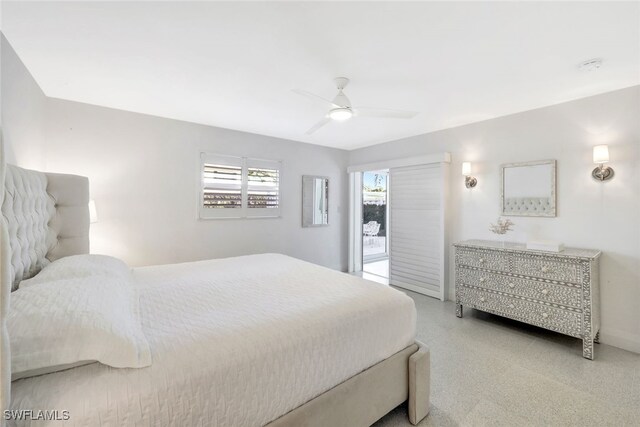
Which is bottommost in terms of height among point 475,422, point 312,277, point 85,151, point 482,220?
point 475,422

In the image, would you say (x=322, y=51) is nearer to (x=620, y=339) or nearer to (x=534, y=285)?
(x=534, y=285)

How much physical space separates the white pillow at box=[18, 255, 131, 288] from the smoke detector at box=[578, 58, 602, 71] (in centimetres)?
358

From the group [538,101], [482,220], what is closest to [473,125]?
[538,101]

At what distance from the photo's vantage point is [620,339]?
2.54 metres

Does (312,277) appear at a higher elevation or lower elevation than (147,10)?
lower

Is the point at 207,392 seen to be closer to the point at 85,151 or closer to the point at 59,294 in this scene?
the point at 59,294

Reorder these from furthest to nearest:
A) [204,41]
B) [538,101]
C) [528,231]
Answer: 1. [528,231]
2. [538,101]
3. [204,41]

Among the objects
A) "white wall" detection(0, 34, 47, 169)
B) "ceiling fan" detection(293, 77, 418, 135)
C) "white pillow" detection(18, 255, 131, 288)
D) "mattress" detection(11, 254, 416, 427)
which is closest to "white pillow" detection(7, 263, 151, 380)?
"mattress" detection(11, 254, 416, 427)

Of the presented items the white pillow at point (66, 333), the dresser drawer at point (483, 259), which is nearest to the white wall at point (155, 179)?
the white pillow at point (66, 333)

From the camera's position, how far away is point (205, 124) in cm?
367

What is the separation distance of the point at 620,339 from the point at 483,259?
4.18 feet

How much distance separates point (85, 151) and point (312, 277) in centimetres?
281
